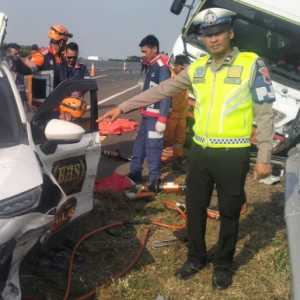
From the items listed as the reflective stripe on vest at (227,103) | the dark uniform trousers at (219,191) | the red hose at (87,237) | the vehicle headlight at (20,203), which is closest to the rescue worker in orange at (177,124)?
the red hose at (87,237)

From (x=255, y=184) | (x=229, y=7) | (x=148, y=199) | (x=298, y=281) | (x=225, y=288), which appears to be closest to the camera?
(x=298, y=281)

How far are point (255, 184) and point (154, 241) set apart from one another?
9.77ft

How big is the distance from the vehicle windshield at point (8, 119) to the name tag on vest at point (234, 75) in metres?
1.48

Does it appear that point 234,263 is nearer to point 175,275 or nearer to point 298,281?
point 175,275

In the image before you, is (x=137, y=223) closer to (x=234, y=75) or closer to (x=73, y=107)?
(x=73, y=107)

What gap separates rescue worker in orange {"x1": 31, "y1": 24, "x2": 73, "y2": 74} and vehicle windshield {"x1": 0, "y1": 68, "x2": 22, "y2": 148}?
3512 mm

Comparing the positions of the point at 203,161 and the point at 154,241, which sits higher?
the point at 203,161

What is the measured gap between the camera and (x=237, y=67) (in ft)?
13.6

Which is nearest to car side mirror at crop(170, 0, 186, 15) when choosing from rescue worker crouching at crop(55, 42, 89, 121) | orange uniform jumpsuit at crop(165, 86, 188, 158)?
orange uniform jumpsuit at crop(165, 86, 188, 158)

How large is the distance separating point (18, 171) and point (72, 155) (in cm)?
123

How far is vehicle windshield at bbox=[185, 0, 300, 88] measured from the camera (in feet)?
28.4


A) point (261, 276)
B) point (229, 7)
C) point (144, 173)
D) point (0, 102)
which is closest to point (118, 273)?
point (261, 276)

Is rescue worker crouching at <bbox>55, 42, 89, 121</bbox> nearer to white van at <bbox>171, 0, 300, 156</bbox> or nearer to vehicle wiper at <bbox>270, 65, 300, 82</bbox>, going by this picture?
white van at <bbox>171, 0, 300, 156</bbox>

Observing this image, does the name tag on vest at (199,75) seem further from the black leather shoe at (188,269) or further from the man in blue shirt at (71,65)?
the man in blue shirt at (71,65)
